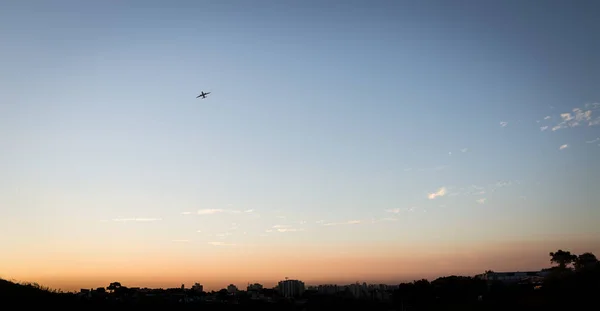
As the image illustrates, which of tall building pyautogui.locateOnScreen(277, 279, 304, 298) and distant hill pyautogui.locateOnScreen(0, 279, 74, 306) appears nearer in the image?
distant hill pyautogui.locateOnScreen(0, 279, 74, 306)

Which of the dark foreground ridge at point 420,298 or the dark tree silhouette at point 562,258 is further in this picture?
the dark tree silhouette at point 562,258

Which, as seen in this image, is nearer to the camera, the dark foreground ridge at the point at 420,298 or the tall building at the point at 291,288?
the dark foreground ridge at the point at 420,298

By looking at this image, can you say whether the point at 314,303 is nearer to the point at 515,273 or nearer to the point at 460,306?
the point at 460,306

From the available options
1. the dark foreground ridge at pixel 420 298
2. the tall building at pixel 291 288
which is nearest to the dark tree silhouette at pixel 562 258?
the dark foreground ridge at pixel 420 298

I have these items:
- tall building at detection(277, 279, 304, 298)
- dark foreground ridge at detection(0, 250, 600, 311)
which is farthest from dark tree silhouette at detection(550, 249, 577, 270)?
tall building at detection(277, 279, 304, 298)

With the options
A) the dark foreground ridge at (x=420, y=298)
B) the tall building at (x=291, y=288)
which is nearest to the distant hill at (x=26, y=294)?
the dark foreground ridge at (x=420, y=298)

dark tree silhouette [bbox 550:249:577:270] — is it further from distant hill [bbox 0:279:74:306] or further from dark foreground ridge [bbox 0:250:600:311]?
distant hill [bbox 0:279:74:306]

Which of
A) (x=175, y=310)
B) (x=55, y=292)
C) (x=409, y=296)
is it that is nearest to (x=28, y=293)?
(x=55, y=292)

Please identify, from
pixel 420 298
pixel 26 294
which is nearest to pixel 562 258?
pixel 420 298

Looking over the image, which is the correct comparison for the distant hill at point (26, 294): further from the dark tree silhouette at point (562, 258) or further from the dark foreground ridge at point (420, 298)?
the dark tree silhouette at point (562, 258)

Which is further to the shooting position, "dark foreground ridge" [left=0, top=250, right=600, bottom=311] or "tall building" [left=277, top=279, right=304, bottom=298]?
"tall building" [left=277, top=279, right=304, bottom=298]

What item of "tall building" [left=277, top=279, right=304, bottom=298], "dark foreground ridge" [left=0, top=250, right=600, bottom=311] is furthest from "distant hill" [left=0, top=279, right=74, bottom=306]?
"tall building" [left=277, top=279, right=304, bottom=298]

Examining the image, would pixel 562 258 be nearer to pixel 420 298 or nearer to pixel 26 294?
pixel 420 298

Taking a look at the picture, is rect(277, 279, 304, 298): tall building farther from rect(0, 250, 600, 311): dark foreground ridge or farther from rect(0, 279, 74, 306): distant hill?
rect(0, 279, 74, 306): distant hill
